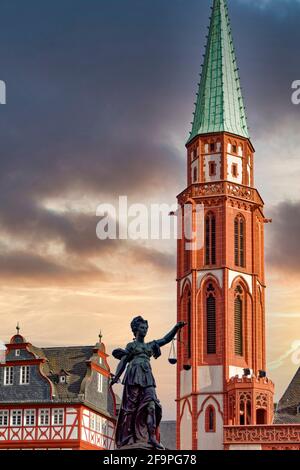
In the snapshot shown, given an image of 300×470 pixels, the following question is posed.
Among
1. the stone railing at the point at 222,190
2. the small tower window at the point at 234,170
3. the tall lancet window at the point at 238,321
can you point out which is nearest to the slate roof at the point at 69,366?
the tall lancet window at the point at 238,321

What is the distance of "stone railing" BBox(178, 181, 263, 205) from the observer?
8838 centimetres

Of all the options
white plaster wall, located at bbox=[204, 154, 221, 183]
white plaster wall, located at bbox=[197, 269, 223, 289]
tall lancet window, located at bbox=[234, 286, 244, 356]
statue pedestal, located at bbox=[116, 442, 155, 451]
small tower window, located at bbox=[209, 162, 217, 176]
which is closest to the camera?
statue pedestal, located at bbox=[116, 442, 155, 451]

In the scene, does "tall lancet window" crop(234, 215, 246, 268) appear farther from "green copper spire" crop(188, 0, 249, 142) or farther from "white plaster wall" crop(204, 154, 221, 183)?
"green copper spire" crop(188, 0, 249, 142)

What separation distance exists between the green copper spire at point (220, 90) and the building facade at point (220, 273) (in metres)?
0.08

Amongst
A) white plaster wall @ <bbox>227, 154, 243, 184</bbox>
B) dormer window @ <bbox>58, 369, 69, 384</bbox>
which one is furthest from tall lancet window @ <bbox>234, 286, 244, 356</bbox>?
dormer window @ <bbox>58, 369, 69, 384</bbox>

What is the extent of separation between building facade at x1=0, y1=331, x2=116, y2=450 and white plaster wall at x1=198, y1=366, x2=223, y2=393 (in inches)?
285

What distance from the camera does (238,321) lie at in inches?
3420

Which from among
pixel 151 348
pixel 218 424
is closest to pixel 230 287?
pixel 218 424

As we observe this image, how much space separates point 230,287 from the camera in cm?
8662

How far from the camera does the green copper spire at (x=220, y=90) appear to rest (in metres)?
90.9

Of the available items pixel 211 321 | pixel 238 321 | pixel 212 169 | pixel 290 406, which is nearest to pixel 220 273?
pixel 211 321

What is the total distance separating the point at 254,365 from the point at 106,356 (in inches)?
429
